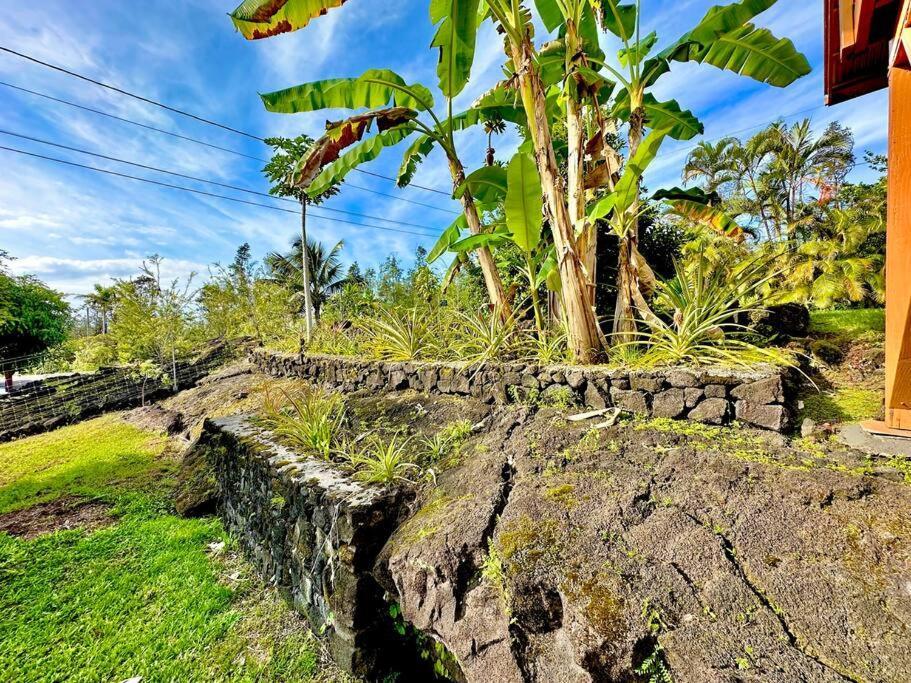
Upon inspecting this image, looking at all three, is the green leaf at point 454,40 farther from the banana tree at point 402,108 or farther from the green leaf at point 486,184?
the green leaf at point 486,184

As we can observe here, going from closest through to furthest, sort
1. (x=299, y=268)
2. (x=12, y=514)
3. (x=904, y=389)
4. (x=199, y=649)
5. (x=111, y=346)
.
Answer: (x=904, y=389), (x=199, y=649), (x=12, y=514), (x=111, y=346), (x=299, y=268)

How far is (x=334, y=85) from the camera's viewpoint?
381 cm

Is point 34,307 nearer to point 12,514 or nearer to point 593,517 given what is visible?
point 12,514

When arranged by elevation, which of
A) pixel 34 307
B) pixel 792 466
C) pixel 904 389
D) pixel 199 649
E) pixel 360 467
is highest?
pixel 34 307

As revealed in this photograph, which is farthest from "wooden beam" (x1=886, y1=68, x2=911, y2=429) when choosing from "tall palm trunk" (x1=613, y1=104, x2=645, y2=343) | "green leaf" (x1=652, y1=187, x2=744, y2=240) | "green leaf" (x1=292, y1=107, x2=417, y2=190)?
"green leaf" (x1=292, y1=107, x2=417, y2=190)

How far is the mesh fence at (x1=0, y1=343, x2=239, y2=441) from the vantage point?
9.11 meters

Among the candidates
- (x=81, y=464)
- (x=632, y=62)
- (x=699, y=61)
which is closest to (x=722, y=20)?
(x=699, y=61)

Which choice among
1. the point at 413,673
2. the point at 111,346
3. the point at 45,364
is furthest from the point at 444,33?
the point at 45,364

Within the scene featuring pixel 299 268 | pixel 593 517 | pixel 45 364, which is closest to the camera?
pixel 593 517

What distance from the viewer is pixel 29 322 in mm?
14930

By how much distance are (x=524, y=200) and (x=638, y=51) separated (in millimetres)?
2023

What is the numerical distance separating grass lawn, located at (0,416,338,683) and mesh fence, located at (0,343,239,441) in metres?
6.29

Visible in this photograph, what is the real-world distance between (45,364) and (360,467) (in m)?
20.5

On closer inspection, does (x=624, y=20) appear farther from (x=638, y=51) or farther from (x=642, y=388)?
(x=642, y=388)
